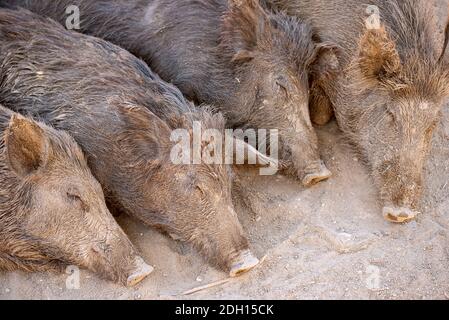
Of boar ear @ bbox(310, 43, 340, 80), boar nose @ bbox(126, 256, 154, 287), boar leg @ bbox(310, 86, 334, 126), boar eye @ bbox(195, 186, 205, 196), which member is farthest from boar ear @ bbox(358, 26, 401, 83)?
boar nose @ bbox(126, 256, 154, 287)

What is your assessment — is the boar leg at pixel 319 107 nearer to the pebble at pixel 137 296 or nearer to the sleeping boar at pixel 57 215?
the sleeping boar at pixel 57 215

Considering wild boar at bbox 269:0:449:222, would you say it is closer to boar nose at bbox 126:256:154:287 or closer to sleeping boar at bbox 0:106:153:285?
boar nose at bbox 126:256:154:287

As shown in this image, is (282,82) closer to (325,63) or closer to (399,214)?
(325,63)

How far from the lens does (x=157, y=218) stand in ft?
17.3

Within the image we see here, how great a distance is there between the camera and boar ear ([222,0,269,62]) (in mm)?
5635

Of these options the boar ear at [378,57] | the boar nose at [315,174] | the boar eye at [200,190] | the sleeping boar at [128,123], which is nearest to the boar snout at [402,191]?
the boar nose at [315,174]

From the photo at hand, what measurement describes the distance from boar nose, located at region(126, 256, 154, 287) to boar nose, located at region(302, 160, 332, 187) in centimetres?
125

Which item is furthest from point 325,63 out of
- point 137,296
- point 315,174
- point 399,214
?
point 137,296

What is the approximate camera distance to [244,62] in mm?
5754

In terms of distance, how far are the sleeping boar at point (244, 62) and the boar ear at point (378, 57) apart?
0.35 m

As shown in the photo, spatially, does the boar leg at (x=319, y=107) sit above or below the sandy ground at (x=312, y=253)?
above

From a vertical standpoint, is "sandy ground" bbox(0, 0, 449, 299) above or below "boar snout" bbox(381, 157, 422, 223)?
below

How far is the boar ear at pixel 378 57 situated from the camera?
5391mm
